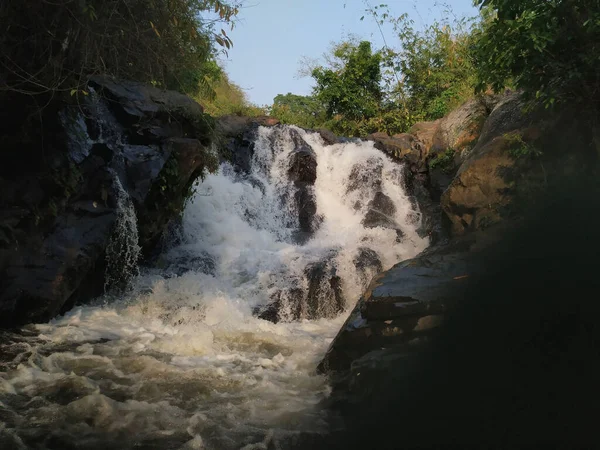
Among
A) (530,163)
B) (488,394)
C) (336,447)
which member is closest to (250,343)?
(336,447)

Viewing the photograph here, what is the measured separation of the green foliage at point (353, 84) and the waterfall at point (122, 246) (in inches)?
507

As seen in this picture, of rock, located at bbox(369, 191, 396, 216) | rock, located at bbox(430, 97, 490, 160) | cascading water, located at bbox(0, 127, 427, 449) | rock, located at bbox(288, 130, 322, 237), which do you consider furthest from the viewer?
rock, located at bbox(369, 191, 396, 216)

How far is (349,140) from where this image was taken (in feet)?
43.5

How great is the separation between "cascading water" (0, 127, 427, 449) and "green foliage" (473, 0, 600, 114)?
12.5 feet

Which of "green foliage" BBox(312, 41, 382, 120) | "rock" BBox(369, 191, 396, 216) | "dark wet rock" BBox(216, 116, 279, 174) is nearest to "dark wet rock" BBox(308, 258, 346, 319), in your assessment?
"rock" BBox(369, 191, 396, 216)

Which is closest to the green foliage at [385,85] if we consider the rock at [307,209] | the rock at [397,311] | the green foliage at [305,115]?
the green foliage at [305,115]

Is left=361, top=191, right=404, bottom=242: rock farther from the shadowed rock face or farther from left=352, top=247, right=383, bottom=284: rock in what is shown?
the shadowed rock face

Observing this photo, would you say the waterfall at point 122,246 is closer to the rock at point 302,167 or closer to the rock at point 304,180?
the rock at point 304,180

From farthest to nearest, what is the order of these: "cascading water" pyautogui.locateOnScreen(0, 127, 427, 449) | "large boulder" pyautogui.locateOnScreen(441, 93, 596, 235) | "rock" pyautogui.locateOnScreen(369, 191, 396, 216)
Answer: "rock" pyautogui.locateOnScreen(369, 191, 396, 216)
"large boulder" pyautogui.locateOnScreen(441, 93, 596, 235)
"cascading water" pyautogui.locateOnScreen(0, 127, 427, 449)

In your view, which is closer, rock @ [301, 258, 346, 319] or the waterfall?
the waterfall

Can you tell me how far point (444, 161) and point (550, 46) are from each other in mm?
5616

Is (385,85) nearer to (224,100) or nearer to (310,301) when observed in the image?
(224,100)

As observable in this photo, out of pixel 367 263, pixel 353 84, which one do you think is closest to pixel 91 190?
pixel 367 263

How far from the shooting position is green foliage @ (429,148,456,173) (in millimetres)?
11277
